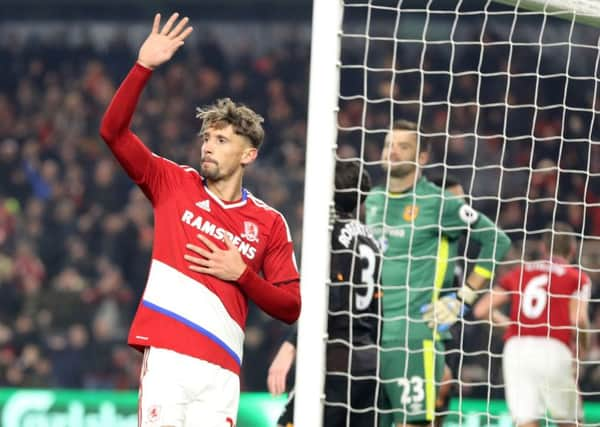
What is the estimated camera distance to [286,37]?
16.6m

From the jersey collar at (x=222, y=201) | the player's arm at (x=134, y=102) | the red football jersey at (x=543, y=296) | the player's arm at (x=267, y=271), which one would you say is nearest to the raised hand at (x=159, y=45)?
the player's arm at (x=134, y=102)

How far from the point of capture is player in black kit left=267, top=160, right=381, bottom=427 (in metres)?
5.49

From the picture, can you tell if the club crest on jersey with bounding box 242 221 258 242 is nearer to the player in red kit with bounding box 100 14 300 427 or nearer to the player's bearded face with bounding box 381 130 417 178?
the player in red kit with bounding box 100 14 300 427

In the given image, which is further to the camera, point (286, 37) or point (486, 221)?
point (286, 37)

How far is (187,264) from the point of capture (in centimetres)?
453

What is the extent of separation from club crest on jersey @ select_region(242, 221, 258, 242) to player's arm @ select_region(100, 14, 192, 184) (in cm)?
45

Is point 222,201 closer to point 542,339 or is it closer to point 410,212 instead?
point 410,212

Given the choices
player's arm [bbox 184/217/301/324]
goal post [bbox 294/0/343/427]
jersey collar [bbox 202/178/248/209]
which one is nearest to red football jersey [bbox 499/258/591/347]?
goal post [bbox 294/0/343/427]

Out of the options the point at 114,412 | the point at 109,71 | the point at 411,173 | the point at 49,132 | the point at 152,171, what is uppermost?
the point at 109,71

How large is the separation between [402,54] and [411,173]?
32.4ft

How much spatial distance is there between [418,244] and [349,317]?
0.92m

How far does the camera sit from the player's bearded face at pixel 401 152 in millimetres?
6062

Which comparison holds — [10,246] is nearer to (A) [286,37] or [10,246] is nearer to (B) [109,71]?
(B) [109,71]

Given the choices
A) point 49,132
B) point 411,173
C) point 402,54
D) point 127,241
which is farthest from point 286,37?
point 411,173
